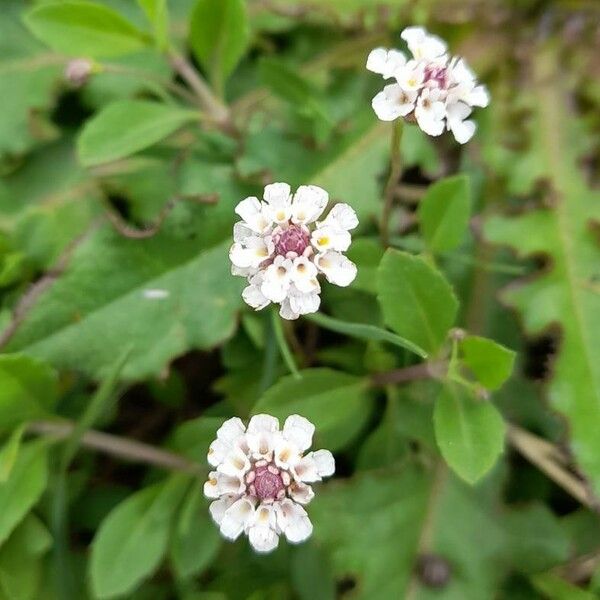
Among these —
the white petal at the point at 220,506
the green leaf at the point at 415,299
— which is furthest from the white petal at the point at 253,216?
the white petal at the point at 220,506

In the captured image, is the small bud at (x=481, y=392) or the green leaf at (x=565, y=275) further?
the green leaf at (x=565, y=275)

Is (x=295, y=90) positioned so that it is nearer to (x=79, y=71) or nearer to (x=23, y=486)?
(x=79, y=71)

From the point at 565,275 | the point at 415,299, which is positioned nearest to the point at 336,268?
the point at 415,299

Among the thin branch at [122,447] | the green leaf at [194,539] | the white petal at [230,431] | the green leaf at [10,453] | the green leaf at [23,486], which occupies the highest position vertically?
the white petal at [230,431]

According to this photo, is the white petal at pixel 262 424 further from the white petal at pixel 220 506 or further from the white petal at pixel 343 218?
the white petal at pixel 343 218

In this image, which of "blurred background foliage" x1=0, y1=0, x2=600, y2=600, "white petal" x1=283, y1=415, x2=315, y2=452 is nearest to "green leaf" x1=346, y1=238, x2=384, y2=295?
"blurred background foliage" x1=0, y1=0, x2=600, y2=600

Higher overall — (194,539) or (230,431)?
(230,431)
